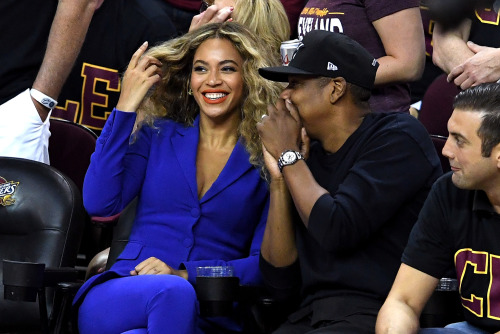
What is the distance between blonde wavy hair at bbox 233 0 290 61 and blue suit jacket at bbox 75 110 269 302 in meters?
0.68

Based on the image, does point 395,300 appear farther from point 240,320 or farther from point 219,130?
point 219,130

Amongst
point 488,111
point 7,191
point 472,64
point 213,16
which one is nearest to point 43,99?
point 7,191

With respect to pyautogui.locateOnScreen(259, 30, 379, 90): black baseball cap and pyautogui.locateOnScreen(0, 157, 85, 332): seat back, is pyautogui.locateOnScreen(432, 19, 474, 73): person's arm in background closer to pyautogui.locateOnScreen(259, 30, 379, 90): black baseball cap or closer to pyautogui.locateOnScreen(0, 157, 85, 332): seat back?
pyautogui.locateOnScreen(259, 30, 379, 90): black baseball cap

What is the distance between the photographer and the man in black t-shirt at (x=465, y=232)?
288 cm

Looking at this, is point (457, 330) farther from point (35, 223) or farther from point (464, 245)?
point (35, 223)

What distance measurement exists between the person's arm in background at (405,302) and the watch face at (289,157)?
22.8 inches

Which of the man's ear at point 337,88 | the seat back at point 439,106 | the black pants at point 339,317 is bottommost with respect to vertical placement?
the black pants at point 339,317

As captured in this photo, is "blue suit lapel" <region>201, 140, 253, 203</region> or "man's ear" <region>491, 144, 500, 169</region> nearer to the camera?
"man's ear" <region>491, 144, 500, 169</region>

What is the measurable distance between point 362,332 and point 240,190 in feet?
3.24

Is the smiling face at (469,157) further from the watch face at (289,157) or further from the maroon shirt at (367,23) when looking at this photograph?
the maroon shirt at (367,23)

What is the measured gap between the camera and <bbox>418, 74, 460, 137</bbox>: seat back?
4.36m

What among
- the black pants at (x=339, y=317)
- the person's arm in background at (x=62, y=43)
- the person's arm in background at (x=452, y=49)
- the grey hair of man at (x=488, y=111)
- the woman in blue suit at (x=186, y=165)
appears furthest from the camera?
the person's arm in background at (x=62, y=43)

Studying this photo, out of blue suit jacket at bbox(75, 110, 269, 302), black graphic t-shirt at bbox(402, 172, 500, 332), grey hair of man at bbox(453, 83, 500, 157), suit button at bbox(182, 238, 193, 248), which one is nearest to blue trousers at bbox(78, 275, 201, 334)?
blue suit jacket at bbox(75, 110, 269, 302)

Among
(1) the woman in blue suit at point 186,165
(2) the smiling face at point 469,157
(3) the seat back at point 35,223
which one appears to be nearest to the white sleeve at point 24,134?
(3) the seat back at point 35,223
